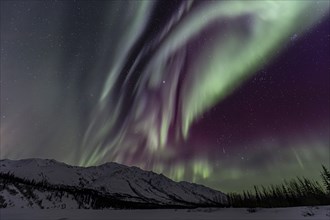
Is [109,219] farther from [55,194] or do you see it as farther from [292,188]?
[55,194]

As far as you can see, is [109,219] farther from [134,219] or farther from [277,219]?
[277,219]

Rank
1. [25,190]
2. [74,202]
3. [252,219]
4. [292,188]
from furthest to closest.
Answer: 1. [74,202]
2. [25,190]
3. [292,188]
4. [252,219]

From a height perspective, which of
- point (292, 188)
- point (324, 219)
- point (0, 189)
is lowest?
point (324, 219)

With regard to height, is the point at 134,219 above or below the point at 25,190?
below

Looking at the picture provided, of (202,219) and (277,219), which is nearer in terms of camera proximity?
(277,219)

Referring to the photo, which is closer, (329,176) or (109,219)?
(109,219)

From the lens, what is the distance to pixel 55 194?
13775cm

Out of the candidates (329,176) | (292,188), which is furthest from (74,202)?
(329,176)

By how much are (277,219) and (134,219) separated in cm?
552

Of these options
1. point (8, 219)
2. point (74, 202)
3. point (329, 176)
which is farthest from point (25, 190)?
point (8, 219)

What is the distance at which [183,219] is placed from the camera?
10305mm

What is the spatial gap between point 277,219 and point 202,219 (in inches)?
110

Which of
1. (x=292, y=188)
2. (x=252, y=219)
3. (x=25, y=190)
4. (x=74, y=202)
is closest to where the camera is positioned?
(x=252, y=219)

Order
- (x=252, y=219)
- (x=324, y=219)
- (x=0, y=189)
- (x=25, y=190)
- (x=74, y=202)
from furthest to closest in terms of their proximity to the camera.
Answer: (x=74, y=202), (x=25, y=190), (x=0, y=189), (x=252, y=219), (x=324, y=219)
